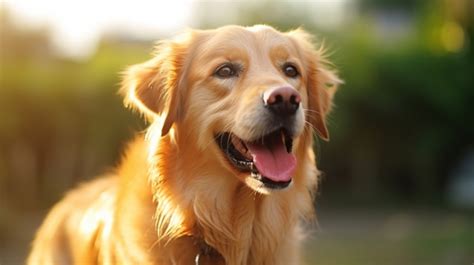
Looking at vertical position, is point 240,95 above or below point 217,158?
above

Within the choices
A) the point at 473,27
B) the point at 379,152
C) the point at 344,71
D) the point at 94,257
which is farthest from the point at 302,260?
the point at 473,27

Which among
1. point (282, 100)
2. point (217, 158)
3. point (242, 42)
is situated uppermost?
point (242, 42)

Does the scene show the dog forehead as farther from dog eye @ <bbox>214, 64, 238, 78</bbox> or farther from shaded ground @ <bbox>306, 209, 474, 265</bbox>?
shaded ground @ <bbox>306, 209, 474, 265</bbox>

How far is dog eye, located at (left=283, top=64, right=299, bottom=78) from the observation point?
5.23m

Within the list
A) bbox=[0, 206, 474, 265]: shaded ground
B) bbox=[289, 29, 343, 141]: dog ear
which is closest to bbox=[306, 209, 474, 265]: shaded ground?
bbox=[0, 206, 474, 265]: shaded ground

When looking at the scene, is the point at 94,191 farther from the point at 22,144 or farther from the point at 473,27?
the point at 473,27

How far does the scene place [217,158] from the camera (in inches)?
197

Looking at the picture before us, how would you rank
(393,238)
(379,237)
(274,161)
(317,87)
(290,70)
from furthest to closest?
(379,237)
(393,238)
(317,87)
(290,70)
(274,161)

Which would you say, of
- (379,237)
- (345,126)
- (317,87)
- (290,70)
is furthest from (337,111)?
(290,70)

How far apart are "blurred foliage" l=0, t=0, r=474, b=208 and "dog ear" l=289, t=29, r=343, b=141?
30.2 ft

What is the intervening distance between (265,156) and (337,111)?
1200cm

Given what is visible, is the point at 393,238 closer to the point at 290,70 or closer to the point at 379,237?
the point at 379,237

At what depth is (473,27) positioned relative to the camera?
63.3ft

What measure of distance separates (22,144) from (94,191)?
29.9ft
